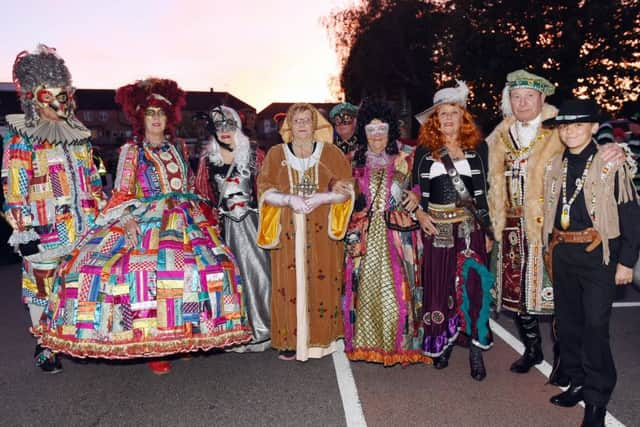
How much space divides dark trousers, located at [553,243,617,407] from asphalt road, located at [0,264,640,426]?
40cm

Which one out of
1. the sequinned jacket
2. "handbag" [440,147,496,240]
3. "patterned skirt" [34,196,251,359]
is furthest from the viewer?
"handbag" [440,147,496,240]

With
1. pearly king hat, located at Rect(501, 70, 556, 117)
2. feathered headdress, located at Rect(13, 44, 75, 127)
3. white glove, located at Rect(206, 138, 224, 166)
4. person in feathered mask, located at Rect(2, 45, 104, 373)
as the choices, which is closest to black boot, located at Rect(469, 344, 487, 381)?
pearly king hat, located at Rect(501, 70, 556, 117)

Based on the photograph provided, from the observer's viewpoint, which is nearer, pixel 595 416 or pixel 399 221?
pixel 595 416

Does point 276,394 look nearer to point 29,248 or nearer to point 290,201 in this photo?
point 290,201

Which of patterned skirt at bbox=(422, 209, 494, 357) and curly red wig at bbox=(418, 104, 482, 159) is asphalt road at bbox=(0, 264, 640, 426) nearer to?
patterned skirt at bbox=(422, 209, 494, 357)

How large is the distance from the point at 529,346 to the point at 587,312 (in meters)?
1.11

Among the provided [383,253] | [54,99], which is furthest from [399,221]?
[54,99]

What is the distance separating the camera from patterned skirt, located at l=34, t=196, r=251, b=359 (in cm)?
407

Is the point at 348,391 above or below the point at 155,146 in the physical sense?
below

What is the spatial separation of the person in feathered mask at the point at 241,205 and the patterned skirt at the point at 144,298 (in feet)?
1.69

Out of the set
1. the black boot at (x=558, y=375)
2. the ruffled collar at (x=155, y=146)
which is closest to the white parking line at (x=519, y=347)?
the black boot at (x=558, y=375)

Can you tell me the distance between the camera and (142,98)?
4.71 metres

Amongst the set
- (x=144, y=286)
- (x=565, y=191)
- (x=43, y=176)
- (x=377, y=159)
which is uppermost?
(x=377, y=159)

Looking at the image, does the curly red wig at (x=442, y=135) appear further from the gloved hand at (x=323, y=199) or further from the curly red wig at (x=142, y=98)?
the curly red wig at (x=142, y=98)
